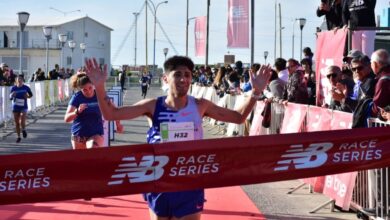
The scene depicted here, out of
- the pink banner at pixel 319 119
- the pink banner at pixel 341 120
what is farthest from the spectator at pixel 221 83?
the pink banner at pixel 341 120

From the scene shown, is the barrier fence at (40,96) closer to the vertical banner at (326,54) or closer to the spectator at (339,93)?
the vertical banner at (326,54)

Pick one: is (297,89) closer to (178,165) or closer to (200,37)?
(178,165)

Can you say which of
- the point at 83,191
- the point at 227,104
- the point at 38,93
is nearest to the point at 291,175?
the point at 83,191

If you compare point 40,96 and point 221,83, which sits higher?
point 221,83

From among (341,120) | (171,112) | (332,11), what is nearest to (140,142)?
(332,11)

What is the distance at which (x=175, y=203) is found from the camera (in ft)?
16.1

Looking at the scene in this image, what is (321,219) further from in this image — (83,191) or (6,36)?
(6,36)

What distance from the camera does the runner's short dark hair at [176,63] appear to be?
505cm

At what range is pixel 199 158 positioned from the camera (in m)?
5.03

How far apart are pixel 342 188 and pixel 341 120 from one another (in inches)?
32.9

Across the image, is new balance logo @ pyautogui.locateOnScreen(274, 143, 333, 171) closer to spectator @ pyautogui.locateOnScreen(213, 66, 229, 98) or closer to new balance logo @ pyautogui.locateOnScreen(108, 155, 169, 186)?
new balance logo @ pyautogui.locateOnScreen(108, 155, 169, 186)

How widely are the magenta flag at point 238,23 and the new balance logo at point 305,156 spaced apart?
1696cm

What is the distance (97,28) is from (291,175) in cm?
10799

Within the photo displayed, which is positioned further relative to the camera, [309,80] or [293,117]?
[309,80]
